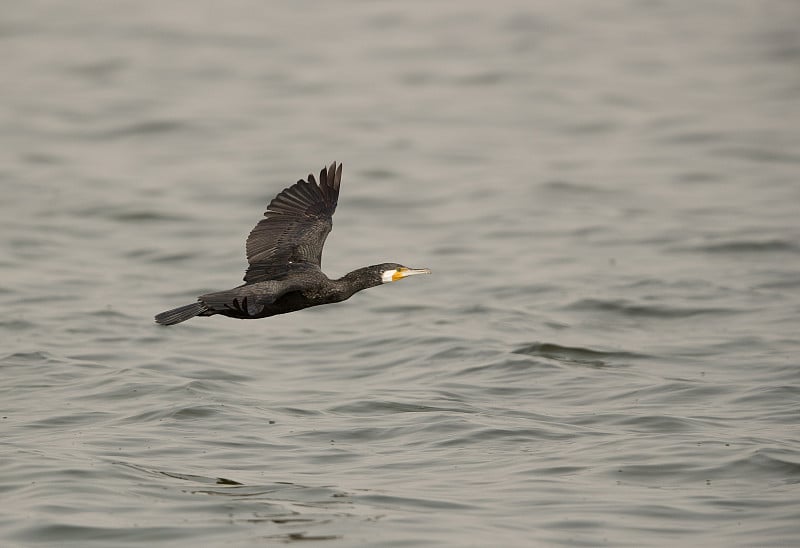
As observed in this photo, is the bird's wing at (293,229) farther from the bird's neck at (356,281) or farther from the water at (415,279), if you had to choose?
the water at (415,279)

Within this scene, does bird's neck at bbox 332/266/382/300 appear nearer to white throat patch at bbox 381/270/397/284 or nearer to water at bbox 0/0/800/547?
white throat patch at bbox 381/270/397/284

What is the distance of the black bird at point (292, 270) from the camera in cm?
1088

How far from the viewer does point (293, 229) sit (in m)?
13.2

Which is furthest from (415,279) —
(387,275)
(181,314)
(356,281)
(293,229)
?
(181,314)

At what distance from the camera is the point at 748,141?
82.8 feet

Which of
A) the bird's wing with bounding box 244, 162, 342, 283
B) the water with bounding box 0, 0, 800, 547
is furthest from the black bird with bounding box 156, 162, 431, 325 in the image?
the water with bounding box 0, 0, 800, 547

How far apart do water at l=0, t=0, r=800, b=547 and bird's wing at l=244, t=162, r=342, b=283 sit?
1.42 meters

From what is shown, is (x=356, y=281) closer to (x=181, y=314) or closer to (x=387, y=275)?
(x=387, y=275)

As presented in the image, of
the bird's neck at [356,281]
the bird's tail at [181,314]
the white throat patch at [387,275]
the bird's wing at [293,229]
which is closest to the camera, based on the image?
the bird's tail at [181,314]

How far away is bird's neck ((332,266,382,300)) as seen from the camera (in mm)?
12375

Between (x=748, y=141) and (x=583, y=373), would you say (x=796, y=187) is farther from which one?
(x=583, y=373)

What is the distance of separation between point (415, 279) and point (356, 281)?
6752mm

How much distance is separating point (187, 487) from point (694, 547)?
3.74 m

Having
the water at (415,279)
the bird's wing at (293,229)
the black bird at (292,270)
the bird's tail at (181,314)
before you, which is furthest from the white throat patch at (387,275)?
the bird's tail at (181,314)
